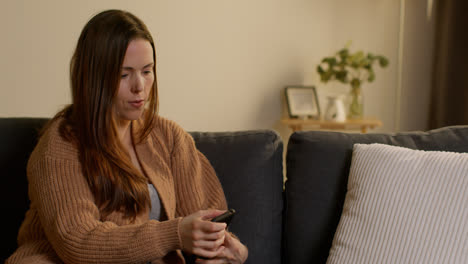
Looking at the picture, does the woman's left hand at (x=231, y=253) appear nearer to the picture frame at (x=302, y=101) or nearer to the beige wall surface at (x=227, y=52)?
the beige wall surface at (x=227, y=52)

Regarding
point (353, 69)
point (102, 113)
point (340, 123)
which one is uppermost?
point (102, 113)

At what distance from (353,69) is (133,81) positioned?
242 cm

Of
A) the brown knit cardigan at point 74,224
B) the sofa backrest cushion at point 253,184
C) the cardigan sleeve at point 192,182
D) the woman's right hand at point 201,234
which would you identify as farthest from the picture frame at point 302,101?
the woman's right hand at point 201,234

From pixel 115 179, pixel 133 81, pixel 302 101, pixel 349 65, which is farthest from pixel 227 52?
pixel 115 179

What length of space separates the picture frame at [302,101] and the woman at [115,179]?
2.02m

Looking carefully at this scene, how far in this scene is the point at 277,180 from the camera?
1416mm

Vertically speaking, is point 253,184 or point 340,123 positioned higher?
point 253,184

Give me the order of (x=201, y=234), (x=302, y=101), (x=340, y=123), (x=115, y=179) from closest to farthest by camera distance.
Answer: (x=201, y=234)
(x=115, y=179)
(x=340, y=123)
(x=302, y=101)

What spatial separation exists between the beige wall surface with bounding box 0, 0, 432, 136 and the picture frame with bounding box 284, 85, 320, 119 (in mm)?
122

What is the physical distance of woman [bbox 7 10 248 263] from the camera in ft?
3.50

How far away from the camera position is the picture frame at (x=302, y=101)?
3.31m

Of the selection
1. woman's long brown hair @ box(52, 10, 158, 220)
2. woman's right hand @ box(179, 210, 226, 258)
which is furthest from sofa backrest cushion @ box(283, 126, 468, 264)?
woman's long brown hair @ box(52, 10, 158, 220)

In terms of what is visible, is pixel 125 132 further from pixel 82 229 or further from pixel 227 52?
pixel 227 52

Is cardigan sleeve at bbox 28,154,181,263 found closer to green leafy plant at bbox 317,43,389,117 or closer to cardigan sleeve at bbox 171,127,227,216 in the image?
cardigan sleeve at bbox 171,127,227,216
